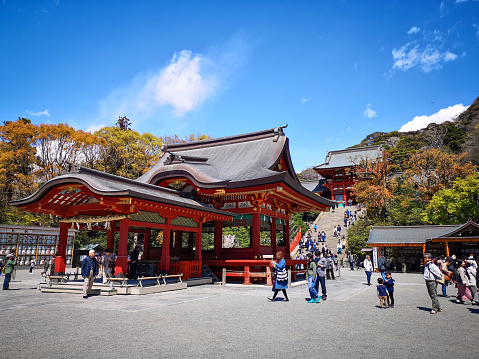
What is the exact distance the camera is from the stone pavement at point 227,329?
473 centimetres

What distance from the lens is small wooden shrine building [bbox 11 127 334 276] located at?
11891mm

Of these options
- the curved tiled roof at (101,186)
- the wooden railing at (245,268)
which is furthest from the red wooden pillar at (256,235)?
the curved tiled roof at (101,186)

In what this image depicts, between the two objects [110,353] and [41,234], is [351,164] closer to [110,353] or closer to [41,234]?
[41,234]

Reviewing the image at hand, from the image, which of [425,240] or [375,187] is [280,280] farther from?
[375,187]

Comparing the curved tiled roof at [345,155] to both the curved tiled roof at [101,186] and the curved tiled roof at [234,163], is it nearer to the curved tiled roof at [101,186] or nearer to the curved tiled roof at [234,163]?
the curved tiled roof at [234,163]

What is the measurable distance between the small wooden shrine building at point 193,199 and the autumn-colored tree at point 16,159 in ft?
57.6

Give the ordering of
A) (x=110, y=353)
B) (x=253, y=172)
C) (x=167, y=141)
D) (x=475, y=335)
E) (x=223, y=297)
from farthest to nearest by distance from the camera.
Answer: (x=167, y=141) → (x=253, y=172) → (x=223, y=297) → (x=475, y=335) → (x=110, y=353)

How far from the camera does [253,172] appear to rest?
647 inches

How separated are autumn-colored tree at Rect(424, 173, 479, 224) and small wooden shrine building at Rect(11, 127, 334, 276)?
13546mm

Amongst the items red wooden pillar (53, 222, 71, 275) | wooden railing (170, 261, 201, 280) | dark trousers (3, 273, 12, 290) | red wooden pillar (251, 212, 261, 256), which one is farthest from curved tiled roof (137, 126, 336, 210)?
dark trousers (3, 273, 12, 290)

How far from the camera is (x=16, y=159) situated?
30.7 m

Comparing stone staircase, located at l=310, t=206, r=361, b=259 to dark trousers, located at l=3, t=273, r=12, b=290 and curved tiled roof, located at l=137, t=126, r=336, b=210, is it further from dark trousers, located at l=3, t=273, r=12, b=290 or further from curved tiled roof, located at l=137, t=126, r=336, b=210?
dark trousers, located at l=3, t=273, r=12, b=290

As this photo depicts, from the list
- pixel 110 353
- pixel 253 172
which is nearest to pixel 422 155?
pixel 253 172

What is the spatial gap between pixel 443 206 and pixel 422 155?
26.3 feet
